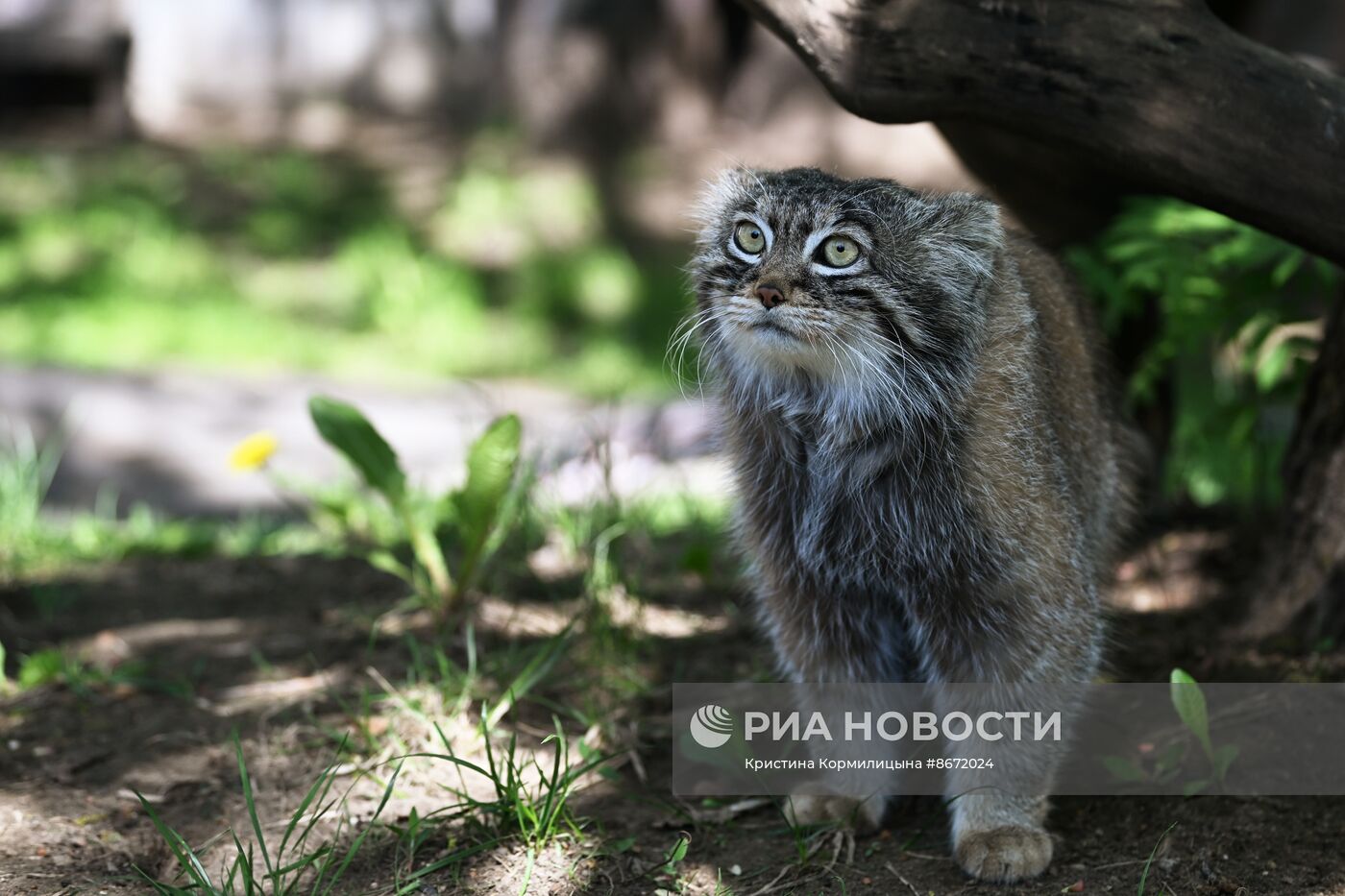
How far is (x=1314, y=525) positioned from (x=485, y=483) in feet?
8.13

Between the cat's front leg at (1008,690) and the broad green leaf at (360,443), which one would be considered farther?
the broad green leaf at (360,443)

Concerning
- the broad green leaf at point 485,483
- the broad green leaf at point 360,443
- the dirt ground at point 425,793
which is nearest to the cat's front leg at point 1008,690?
the dirt ground at point 425,793

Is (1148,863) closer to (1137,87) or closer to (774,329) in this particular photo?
(774,329)

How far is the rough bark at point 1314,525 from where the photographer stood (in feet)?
12.7

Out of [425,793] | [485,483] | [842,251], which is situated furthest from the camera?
[485,483]

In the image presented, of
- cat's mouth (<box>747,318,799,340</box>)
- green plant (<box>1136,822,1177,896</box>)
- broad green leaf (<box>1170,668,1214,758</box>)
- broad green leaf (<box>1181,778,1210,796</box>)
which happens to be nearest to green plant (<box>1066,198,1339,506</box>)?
broad green leaf (<box>1170,668,1214,758</box>)

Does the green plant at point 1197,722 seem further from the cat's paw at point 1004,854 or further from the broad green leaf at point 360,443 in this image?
the broad green leaf at point 360,443

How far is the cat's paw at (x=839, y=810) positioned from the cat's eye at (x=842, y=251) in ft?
4.49

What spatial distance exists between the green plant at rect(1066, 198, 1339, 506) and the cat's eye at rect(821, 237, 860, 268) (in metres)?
1.47

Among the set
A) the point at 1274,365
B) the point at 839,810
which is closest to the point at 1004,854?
the point at 839,810

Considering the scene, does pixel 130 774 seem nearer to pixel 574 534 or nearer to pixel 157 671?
pixel 157 671

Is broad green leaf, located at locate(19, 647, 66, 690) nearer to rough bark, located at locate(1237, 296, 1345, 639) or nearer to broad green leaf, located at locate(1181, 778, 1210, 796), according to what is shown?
broad green leaf, located at locate(1181, 778, 1210, 796)

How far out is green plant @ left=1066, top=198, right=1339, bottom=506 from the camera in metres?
4.23

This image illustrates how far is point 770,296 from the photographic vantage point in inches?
121
